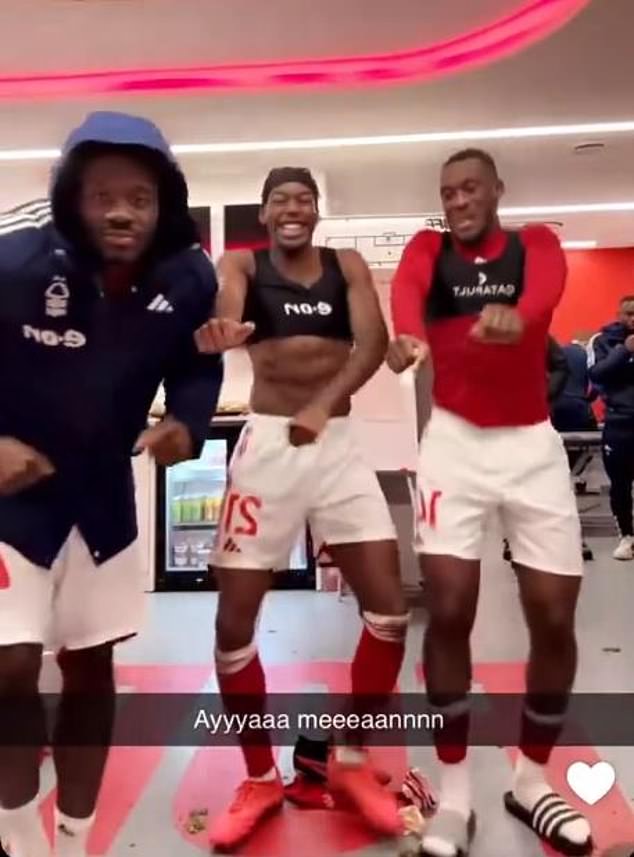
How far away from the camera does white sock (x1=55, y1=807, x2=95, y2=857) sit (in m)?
1.58

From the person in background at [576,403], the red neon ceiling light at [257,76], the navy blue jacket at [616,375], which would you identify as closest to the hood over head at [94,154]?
the red neon ceiling light at [257,76]

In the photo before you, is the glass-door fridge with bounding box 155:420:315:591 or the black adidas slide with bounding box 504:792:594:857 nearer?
the black adidas slide with bounding box 504:792:594:857

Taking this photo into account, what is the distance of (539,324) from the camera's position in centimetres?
187

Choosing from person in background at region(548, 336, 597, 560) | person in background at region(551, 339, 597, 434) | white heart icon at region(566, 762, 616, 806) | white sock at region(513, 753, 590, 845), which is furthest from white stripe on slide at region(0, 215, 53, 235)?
person in background at region(551, 339, 597, 434)

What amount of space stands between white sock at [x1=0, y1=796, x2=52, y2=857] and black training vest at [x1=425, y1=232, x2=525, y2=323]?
1229 millimetres

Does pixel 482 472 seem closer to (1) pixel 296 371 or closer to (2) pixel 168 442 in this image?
(1) pixel 296 371

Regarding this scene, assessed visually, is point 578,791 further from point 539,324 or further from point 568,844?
point 539,324

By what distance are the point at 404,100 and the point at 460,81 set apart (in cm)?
43


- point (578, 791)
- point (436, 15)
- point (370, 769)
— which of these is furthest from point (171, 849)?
point (436, 15)

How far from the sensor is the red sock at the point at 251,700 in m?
2.06

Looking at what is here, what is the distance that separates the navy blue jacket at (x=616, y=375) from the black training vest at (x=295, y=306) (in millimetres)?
3613

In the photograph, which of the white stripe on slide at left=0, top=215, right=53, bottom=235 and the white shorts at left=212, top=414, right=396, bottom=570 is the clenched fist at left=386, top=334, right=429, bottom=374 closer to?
the white shorts at left=212, top=414, right=396, bottom=570

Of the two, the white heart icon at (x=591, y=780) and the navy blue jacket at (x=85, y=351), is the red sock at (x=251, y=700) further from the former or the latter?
the white heart icon at (x=591, y=780)
